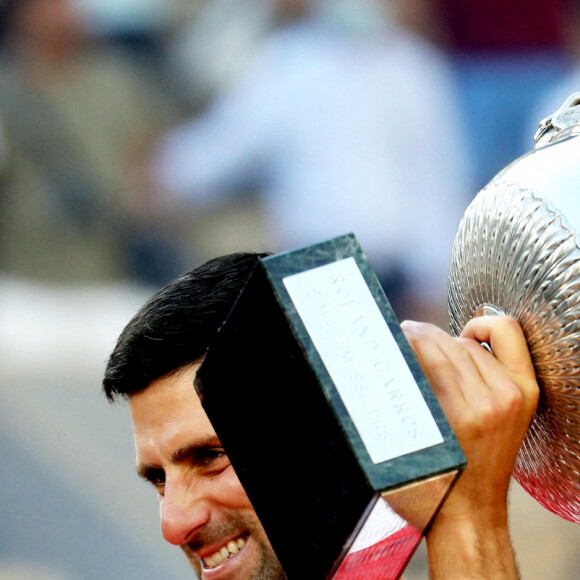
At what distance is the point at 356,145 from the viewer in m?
2.74

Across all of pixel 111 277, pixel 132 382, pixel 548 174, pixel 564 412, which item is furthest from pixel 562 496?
pixel 111 277

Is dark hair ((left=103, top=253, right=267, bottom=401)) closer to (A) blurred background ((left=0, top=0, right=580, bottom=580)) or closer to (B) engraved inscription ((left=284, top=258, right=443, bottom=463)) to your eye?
(B) engraved inscription ((left=284, top=258, right=443, bottom=463))

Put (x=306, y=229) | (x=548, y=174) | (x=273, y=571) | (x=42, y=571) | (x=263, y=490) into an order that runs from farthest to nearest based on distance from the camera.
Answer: (x=306, y=229)
(x=42, y=571)
(x=273, y=571)
(x=548, y=174)
(x=263, y=490)

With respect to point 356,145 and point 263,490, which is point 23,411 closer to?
point 356,145

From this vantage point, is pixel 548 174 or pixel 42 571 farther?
pixel 42 571

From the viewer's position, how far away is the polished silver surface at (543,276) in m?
0.68

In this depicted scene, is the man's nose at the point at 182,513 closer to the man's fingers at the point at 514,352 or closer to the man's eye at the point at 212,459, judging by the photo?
the man's eye at the point at 212,459

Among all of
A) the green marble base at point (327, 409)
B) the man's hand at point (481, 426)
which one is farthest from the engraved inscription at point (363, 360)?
the man's hand at point (481, 426)

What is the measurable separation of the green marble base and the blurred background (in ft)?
6.56

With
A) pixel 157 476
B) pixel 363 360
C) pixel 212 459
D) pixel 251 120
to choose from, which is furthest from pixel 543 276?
pixel 251 120

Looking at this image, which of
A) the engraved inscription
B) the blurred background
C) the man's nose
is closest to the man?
the man's nose

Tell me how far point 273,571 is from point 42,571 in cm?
153

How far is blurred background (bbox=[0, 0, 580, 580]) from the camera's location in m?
2.60

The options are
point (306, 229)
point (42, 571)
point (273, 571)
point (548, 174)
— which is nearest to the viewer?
point (548, 174)
